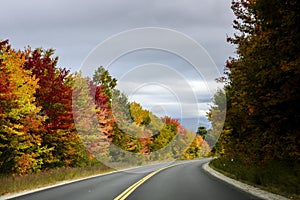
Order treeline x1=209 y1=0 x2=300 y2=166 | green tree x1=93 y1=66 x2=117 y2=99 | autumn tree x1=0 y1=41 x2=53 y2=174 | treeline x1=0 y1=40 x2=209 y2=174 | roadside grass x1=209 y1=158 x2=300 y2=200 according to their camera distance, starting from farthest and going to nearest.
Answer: green tree x1=93 y1=66 x2=117 y2=99
treeline x1=0 y1=40 x2=209 y2=174
autumn tree x1=0 y1=41 x2=53 y2=174
roadside grass x1=209 y1=158 x2=300 y2=200
treeline x1=209 y1=0 x2=300 y2=166

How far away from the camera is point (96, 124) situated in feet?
108

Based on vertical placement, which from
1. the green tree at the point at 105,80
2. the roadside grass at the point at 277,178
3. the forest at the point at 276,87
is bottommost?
the roadside grass at the point at 277,178

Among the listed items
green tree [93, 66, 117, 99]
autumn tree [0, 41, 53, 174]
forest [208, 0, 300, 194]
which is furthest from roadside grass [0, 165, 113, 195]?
green tree [93, 66, 117, 99]

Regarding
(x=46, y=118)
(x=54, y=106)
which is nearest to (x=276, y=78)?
(x=46, y=118)

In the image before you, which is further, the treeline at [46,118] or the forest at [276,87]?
the treeline at [46,118]

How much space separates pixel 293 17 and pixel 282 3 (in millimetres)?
900

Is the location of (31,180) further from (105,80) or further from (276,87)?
(105,80)

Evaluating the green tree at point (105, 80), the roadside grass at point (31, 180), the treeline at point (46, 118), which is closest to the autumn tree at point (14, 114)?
the treeline at point (46, 118)

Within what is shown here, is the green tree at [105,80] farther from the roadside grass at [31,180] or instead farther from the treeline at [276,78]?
the treeline at [276,78]

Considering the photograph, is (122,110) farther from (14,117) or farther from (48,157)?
(14,117)

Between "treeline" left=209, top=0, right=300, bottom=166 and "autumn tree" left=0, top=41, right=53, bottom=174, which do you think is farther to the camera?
"autumn tree" left=0, top=41, right=53, bottom=174

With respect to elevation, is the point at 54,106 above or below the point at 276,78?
above

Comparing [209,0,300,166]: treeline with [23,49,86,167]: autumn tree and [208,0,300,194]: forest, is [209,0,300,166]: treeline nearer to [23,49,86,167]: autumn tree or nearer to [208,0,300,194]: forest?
[208,0,300,194]: forest

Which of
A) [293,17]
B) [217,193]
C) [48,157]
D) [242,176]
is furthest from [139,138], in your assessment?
[293,17]
